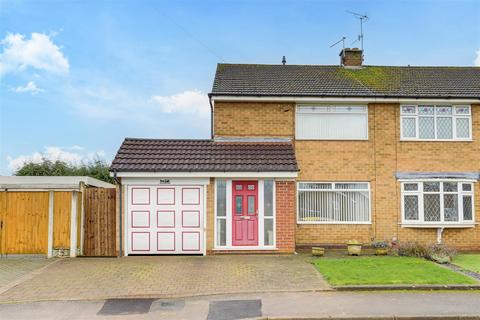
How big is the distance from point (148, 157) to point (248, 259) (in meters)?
4.18

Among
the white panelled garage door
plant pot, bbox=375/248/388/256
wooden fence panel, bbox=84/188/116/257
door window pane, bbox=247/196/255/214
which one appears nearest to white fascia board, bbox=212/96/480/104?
door window pane, bbox=247/196/255/214

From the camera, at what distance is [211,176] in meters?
13.3

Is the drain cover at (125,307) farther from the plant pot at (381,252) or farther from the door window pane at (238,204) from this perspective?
the plant pot at (381,252)

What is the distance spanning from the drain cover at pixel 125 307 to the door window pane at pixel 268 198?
562cm

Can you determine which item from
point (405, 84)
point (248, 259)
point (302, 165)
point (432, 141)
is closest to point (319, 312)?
point (248, 259)

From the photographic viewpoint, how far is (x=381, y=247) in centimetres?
1394

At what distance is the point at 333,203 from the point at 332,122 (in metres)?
2.59

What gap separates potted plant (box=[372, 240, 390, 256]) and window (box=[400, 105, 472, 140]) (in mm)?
3440

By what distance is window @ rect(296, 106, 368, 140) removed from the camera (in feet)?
49.3

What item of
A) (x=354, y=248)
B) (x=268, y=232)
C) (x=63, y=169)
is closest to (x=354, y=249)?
(x=354, y=248)

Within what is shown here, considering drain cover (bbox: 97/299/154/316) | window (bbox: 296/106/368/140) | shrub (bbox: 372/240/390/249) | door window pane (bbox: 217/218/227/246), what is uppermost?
window (bbox: 296/106/368/140)

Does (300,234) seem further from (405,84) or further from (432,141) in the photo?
(405,84)

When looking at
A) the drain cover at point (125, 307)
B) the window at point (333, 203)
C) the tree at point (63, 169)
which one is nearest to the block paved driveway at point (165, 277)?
the drain cover at point (125, 307)

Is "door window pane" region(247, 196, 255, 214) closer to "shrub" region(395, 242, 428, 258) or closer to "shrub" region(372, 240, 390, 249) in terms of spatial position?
"shrub" region(372, 240, 390, 249)
